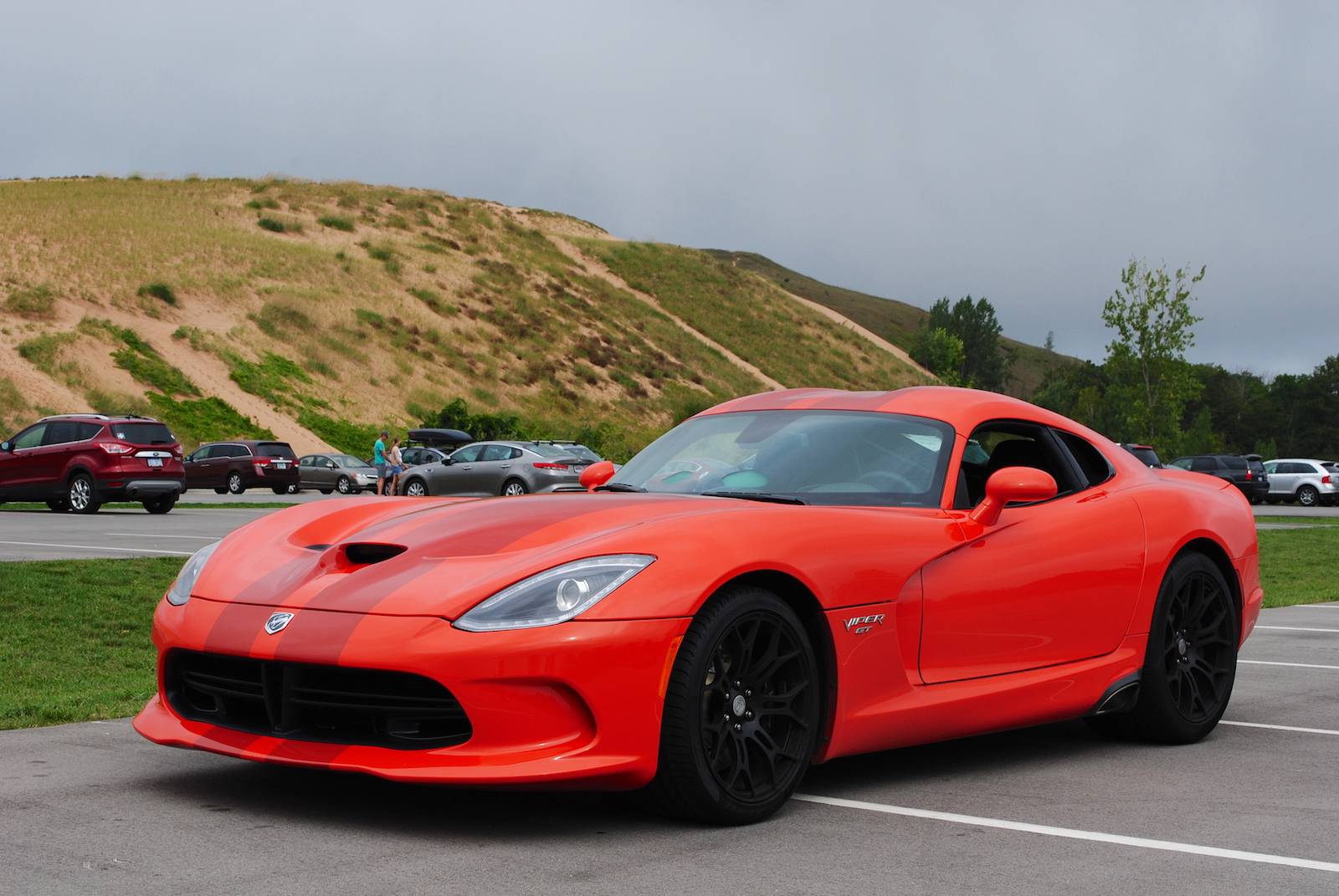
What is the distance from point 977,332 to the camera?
130750mm

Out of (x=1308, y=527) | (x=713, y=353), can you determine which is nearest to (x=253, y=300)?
(x=713, y=353)

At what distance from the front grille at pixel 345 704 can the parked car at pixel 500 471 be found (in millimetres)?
26787

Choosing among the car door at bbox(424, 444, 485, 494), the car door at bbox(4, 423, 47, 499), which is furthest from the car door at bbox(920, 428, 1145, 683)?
the car door at bbox(424, 444, 485, 494)

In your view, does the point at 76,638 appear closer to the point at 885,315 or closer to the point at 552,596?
the point at 552,596

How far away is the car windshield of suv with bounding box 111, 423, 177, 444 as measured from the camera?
86.3ft

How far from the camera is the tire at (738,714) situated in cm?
450

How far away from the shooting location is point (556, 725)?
4.39 m

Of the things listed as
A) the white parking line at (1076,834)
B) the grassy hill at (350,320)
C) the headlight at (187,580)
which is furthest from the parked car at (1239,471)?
the headlight at (187,580)

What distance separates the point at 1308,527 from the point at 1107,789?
2563 cm

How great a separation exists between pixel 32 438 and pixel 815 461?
23998 millimetres

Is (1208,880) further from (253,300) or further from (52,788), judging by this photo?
(253,300)

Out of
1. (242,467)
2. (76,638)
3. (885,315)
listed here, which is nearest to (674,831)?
(76,638)

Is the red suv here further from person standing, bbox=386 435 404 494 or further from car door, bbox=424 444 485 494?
person standing, bbox=386 435 404 494

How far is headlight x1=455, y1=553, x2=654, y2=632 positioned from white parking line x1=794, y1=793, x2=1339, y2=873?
116cm
